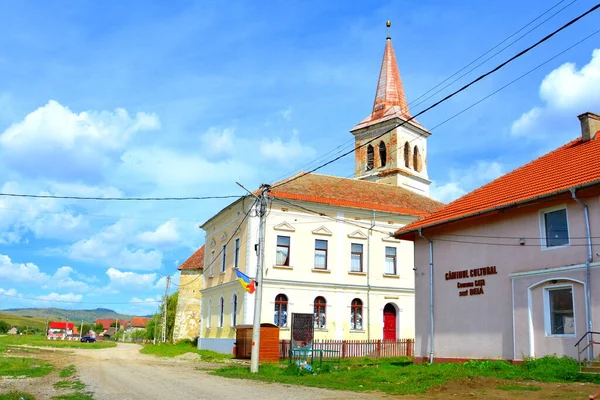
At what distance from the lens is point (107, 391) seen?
14.4 meters

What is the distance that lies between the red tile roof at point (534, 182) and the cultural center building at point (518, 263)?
0.06 metres

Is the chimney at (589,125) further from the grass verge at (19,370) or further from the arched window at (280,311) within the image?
the grass verge at (19,370)

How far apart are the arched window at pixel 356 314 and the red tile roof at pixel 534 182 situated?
38.5 feet

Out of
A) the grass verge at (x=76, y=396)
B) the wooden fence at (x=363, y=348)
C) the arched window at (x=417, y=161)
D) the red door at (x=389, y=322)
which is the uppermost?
the arched window at (x=417, y=161)

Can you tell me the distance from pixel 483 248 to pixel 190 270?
33674 millimetres

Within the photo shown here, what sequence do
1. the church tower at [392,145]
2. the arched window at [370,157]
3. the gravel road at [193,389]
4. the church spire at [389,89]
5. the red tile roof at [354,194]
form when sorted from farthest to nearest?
the church spire at [389,89]
the arched window at [370,157]
the church tower at [392,145]
the red tile roof at [354,194]
the gravel road at [193,389]

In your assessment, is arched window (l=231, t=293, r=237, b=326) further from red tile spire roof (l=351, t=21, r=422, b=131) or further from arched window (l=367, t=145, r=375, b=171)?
red tile spire roof (l=351, t=21, r=422, b=131)

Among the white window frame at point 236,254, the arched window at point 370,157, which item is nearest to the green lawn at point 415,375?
the white window frame at point 236,254

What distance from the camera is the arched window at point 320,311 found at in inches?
1331

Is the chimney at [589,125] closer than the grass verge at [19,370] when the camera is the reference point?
No

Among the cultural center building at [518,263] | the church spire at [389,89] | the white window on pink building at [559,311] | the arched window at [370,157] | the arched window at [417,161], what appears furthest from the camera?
the church spire at [389,89]

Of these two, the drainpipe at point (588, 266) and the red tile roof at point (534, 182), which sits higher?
the red tile roof at point (534, 182)

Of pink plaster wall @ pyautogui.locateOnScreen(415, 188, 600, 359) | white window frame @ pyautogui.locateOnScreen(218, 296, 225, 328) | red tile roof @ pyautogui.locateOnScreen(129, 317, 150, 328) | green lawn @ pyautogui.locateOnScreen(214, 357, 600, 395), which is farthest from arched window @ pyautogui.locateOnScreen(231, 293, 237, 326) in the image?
red tile roof @ pyautogui.locateOnScreen(129, 317, 150, 328)

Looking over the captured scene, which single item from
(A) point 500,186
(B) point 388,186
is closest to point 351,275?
(B) point 388,186
